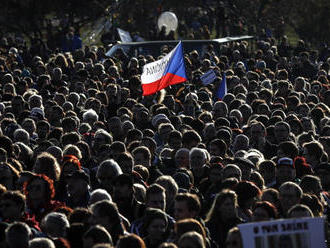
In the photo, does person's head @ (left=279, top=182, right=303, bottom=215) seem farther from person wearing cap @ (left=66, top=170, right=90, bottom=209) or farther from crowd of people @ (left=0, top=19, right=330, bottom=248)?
person wearing cap @ (left=66, top=170, right=90, bottom=209)

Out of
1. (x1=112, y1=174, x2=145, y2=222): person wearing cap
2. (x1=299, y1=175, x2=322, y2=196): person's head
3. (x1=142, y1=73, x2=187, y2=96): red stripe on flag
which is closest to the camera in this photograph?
(x1=112, y1=174, x2=145, y2=222): person wearing cap

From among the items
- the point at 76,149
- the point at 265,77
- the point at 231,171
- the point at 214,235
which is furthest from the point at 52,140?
the point at 265,77

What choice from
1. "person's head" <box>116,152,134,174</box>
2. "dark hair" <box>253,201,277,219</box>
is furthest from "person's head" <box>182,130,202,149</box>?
"dark hair" <box>253,201,277,219</box>

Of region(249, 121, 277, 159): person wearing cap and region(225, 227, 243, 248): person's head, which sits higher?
region(225, 227, 243, 248): person's head

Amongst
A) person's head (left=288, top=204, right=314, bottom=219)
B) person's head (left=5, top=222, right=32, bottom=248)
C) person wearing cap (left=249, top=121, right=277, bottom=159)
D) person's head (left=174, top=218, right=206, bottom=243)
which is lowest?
person wearing cap (left=249, top=121, right=277, bottom=159)

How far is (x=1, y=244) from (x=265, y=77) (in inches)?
641

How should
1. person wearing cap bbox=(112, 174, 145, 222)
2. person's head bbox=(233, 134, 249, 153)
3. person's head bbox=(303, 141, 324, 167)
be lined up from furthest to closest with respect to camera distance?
person's head bbox=(233, 134, 249, 153) < person's head bbox=(303, 141, 324, 167) < person wearing cap bbox=(112, 174, 145, 222)

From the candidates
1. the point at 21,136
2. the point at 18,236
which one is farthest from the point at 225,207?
the point at 21,136

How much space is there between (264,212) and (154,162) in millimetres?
4446

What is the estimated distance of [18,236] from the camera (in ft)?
27.2

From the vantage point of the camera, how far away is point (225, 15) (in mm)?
43562

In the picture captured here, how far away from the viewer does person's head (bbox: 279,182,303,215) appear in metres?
10.0

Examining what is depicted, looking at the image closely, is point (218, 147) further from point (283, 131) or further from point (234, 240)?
point (234, 240)

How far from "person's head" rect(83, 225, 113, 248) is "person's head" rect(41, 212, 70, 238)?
2.35 ft
